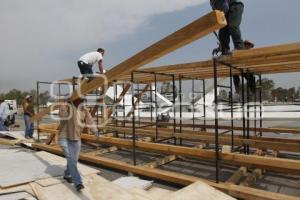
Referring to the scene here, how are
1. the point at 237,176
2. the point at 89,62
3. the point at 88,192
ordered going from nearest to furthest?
the point at 88,192 < the point at 237,176 < the point at 89,62

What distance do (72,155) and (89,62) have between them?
11.7 ft

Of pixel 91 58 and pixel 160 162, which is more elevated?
pixel 91 58

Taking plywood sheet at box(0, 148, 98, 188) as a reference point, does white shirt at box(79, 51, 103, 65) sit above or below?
above

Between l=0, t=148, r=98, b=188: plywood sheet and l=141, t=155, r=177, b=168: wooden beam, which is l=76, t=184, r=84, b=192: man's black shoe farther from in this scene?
l=141, t=155, r=177, b=168: wooden beam

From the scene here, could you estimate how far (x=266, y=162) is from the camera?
5152mm

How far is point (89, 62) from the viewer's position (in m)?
8.61

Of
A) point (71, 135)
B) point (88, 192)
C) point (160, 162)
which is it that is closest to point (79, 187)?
point (88, 192)

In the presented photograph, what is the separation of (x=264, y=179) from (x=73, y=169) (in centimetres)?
382

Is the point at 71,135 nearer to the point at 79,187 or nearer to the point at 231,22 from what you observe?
the point at 79,187

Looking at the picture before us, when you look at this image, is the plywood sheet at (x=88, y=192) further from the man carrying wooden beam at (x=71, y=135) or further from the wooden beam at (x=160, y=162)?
the wooden beam at (x=160, y=162)

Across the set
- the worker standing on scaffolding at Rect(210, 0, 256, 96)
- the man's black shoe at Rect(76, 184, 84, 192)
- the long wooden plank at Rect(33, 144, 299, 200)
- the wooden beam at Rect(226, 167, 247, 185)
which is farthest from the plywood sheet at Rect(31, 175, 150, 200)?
the worker standing on scaffolding at Rect(210, 0, 256, 96)

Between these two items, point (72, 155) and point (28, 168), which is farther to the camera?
point (28, 168)

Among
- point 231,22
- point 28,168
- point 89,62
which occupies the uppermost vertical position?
point 231,22

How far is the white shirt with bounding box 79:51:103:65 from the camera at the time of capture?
862cm
